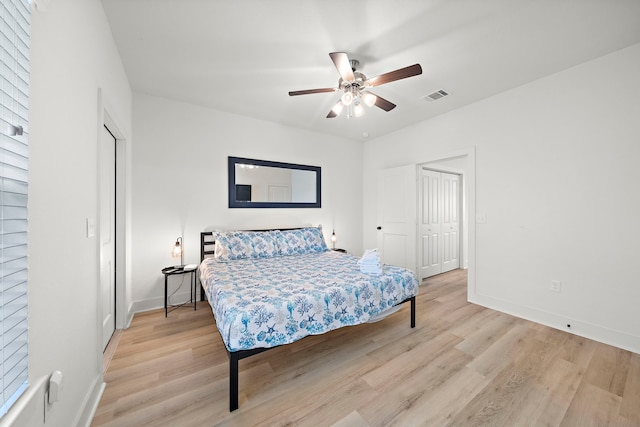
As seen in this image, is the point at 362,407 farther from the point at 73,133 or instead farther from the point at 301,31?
the point at 301,31

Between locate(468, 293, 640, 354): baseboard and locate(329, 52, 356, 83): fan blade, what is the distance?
10.5 feet

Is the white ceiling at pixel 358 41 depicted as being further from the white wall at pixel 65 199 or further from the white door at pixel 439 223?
the white door at pixel 439 223

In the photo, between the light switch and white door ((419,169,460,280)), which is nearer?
the light switch

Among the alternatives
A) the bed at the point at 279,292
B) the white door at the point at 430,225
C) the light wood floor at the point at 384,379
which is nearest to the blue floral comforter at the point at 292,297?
the bed at the point at 279,292

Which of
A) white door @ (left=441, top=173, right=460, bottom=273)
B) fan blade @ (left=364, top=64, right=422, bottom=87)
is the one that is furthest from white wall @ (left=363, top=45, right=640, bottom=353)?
fan blade @ (left=364, top=64, right=422, bottom=87)

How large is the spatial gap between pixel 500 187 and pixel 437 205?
1687 millimetres

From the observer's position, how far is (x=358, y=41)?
7.05ft

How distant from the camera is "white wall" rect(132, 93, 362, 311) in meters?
3.10

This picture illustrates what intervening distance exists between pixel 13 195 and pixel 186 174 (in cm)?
271

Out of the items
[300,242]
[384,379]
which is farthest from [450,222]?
[384,379]

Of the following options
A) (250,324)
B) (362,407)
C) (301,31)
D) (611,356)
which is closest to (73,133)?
(250,324)

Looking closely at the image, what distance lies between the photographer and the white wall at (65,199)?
3.23ft

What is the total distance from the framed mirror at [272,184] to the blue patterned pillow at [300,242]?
0.62 meters

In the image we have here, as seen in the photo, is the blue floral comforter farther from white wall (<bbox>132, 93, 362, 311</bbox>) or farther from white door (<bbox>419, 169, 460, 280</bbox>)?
white door (<bbox>419, 169, 460, 280</bbox>)
